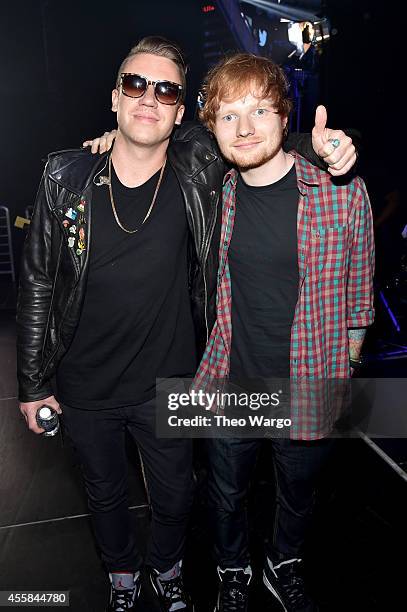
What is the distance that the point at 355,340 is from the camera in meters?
2.17

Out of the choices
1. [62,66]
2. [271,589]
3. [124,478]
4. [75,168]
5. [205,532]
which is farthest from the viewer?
[62,66]

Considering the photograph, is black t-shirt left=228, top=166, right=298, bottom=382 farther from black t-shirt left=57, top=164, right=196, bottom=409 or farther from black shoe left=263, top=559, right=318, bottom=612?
black shoe left=263, top=559, right=318, bottom=612

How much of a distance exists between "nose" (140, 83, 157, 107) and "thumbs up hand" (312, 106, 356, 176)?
0.62 meters

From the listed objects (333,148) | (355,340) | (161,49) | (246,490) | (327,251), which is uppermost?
(161,49)

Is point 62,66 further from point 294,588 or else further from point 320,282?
point 294,588

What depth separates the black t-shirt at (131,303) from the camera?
1.87 metres

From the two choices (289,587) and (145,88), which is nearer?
(145,88)

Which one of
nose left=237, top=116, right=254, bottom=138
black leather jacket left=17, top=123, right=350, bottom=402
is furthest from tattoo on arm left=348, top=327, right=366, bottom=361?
nose left=237, top=116, right=254, bottom=138

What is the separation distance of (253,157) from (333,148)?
0.28 metres

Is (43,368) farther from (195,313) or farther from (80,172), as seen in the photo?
(80,172)

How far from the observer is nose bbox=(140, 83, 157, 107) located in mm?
1881

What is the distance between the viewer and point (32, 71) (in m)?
9.81

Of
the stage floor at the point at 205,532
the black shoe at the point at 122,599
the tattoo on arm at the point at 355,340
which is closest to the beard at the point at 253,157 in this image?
the tattoo on arm at the point at 355,340

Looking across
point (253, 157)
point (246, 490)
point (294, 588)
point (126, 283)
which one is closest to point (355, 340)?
point (246, 490)
